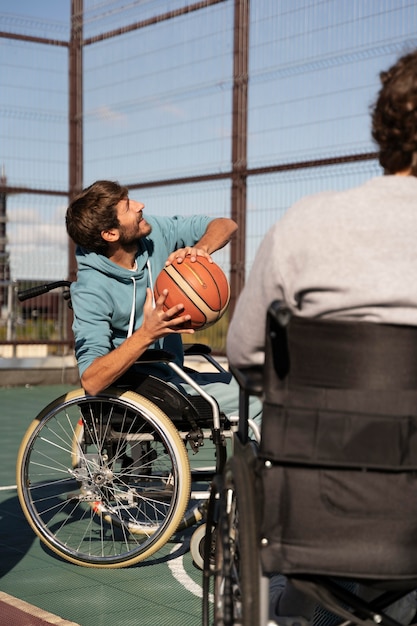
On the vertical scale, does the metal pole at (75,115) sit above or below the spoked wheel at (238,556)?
above

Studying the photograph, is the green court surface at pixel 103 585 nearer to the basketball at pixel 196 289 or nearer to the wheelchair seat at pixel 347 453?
the basketball at pixel 196 289

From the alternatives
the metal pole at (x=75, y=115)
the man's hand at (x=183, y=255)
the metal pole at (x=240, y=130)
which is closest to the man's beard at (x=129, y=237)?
the man's hand at (x=183, y=255)

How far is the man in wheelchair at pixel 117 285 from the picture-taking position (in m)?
4.10

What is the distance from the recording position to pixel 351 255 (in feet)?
7.57

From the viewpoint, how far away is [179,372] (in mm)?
4059

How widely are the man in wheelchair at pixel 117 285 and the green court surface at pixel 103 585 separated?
0.66 meters

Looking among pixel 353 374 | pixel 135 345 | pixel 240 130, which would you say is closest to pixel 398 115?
pixel 353 374

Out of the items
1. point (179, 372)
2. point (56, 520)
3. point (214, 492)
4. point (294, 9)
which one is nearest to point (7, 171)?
point (294, 9)

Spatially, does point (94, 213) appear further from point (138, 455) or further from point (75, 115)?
point (75, 115)

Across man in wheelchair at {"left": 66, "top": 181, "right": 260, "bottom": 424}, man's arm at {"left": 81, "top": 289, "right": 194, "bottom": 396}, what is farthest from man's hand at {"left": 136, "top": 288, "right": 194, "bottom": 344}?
man in wheelchair at {"left": 66, "top": 181, "right": 260, "bottom": 424}

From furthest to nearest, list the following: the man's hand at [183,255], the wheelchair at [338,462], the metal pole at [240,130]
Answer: the metal pole at [240,130]
the man's hand at [183,255]
the wheelchair at [338,462]

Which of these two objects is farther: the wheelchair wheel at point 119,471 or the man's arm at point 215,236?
the man's arm at point 215,236

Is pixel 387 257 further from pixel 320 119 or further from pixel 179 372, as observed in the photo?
pixel 320 119

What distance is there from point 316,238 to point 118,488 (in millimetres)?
2247
